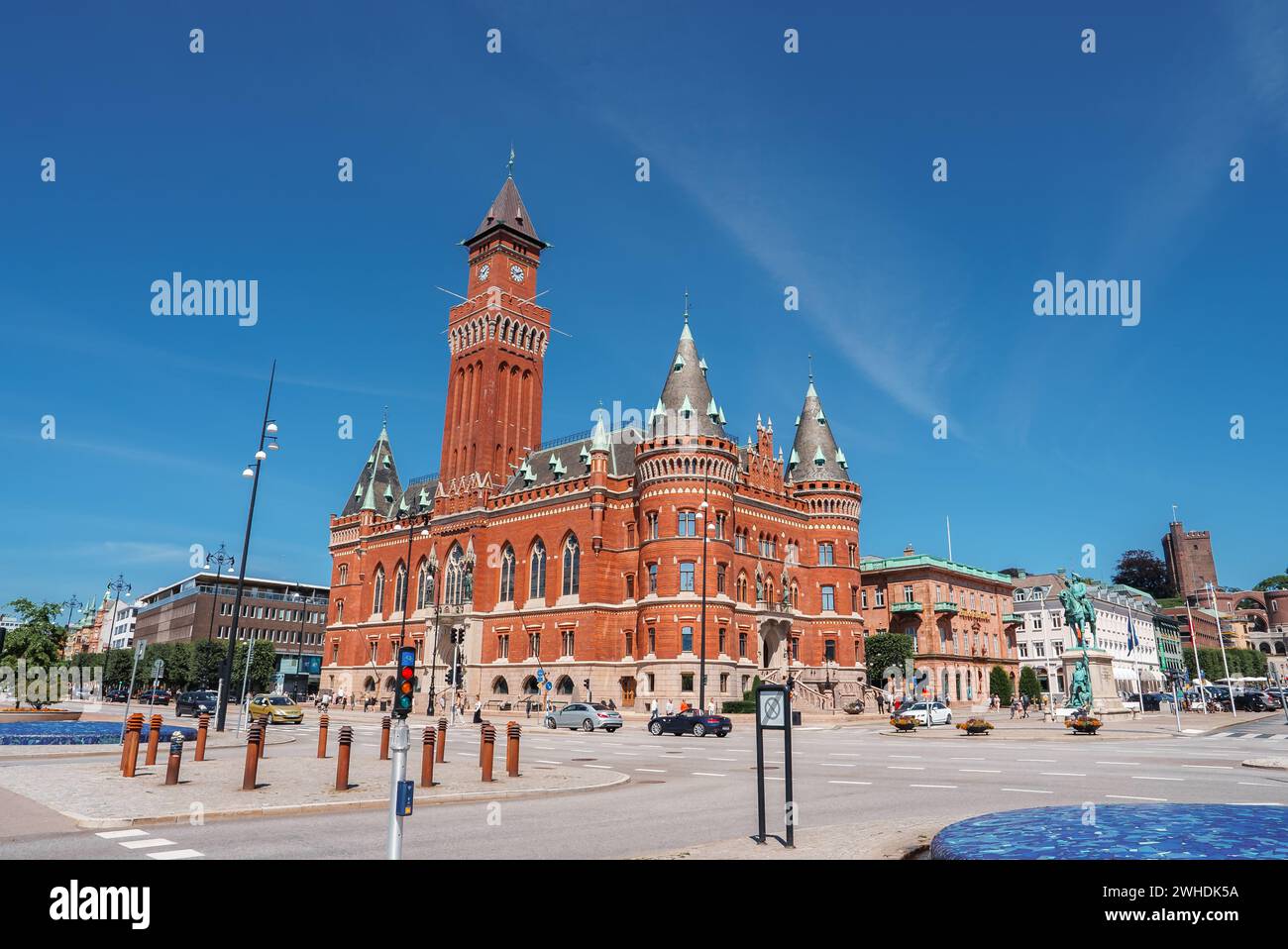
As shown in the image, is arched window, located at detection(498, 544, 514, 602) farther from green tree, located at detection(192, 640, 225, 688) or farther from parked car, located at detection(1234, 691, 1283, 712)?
parked car, located at detection(1234, 691, 1283, 712)

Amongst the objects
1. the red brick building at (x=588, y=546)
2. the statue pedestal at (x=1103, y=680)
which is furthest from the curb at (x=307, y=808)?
the statue pedestal at (x=1103, y=680)

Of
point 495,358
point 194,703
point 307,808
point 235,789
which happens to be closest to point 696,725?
point 235,789

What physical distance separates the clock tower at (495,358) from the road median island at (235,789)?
2050 inches

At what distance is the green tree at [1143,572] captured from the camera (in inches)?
6609

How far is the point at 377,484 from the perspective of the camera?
88750 millimetres

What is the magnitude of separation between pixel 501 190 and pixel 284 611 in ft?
238

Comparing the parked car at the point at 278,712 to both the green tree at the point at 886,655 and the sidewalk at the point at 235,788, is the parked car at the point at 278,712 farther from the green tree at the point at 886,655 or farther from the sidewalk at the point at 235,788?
the green tree at the point at 886,655

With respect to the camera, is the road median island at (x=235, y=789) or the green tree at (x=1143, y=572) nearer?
the road median island at (x=235, y=789)

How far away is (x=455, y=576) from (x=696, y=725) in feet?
123

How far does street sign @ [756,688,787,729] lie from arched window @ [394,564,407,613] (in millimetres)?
70509

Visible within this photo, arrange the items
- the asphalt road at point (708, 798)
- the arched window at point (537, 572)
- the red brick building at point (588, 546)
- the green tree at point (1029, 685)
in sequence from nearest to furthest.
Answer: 1. the asphalt road at point (708, 798)
2. the red brick building at point (588, 546)
3. the arched window at point (537, 572)
4. the green tree at point (1029, 685)

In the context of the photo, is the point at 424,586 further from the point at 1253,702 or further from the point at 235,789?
the point at 1253,702

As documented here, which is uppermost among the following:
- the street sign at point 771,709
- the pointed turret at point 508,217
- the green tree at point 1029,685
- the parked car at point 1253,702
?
the pointed turret at point 508,217
